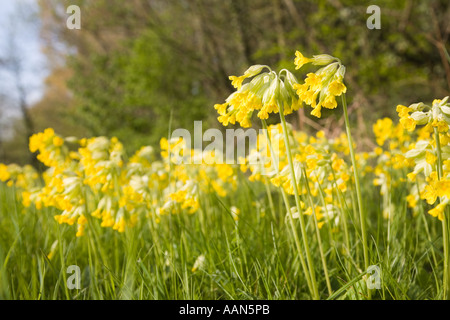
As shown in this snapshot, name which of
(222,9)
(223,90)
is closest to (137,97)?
(223,90)

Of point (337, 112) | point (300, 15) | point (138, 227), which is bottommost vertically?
point (138, 227)

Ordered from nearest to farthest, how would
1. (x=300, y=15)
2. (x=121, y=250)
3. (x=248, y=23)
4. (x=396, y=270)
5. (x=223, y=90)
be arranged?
(x=396, y=270)
(x=121, y=250)
(x=300, y=15)
(x=248, y=23)
(x=223, y=90)

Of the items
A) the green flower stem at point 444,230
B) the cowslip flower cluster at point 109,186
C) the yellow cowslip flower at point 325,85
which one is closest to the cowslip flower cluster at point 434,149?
the green flower stem at point 444,230

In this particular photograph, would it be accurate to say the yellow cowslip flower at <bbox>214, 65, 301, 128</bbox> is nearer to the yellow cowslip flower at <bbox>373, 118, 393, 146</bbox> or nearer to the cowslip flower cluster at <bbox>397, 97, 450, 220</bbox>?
the cowslip flower cluster at <bbox>397, 97, 450, 220</bbox>

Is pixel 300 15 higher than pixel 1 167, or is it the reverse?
pixel 300 15

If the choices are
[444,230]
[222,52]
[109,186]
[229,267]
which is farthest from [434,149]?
[222,52]

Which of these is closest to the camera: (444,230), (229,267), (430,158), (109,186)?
(444,230)

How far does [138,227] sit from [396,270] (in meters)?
1.29

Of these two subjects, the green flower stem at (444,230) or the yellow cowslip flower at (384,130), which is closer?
the green flower stem at (444,230)

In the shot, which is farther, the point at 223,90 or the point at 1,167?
the point at 223,90

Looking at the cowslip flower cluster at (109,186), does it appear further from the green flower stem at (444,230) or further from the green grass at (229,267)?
the green flower stem at (444,230)

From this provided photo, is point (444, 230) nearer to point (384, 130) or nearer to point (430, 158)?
point (430, 158)

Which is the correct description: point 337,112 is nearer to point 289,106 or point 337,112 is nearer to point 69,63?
point 289,106
